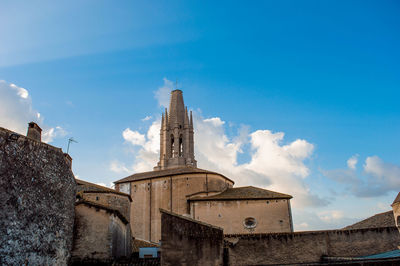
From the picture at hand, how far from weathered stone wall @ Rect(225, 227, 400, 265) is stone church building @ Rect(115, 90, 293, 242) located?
10314 millimetres

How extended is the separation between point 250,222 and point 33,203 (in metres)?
20.0

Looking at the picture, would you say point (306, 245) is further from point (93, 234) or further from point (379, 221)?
point (379, 221)

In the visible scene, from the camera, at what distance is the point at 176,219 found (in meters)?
13.7

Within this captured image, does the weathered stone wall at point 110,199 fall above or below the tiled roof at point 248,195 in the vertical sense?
below

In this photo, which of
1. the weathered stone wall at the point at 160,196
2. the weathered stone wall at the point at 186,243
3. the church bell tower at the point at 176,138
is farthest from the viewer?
the church bell tower at the point at 176,138

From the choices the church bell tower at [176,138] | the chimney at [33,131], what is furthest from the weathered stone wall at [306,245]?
the church bell tower at [176,138]

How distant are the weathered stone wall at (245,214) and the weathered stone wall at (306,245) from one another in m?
10.3

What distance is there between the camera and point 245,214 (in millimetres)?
30125

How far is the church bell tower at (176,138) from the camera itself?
6284cm

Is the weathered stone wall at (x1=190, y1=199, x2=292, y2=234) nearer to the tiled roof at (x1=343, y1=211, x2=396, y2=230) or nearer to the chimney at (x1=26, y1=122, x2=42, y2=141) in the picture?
the tiled roof at (x1=343, y1=211, x2=396, y2=230)

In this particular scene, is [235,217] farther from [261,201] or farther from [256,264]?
[256,264]

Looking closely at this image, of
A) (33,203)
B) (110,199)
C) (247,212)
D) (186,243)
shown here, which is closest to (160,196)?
(247,212)

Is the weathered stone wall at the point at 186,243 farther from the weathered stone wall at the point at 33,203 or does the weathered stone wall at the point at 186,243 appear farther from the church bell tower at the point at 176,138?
the church bell tower at the point at 176,138

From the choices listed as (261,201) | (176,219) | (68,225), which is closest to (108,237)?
(68,225)
